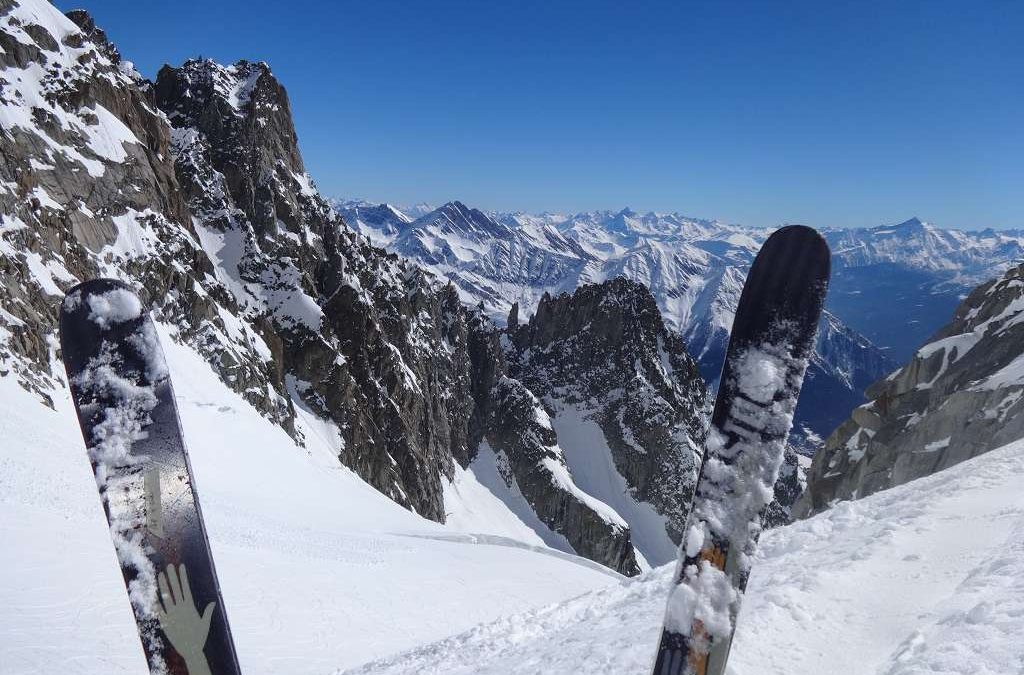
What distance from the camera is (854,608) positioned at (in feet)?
20.2

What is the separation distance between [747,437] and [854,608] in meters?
3.56

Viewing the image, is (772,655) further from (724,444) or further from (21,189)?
(21,189)

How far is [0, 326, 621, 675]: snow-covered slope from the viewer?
9.48 metres

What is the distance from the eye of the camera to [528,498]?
94688mm

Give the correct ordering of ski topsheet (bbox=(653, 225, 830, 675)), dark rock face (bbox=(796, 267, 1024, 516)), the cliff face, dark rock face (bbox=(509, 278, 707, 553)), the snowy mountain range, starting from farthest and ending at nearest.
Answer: dark rock face (bbox=(509, 278, 707, 553)) < the cliff face < dark rock face (bbox=(796, 267, 1024, 516)) < the snowy mountain range < ski topsheet (bbox=(653, 225, 830, 675))

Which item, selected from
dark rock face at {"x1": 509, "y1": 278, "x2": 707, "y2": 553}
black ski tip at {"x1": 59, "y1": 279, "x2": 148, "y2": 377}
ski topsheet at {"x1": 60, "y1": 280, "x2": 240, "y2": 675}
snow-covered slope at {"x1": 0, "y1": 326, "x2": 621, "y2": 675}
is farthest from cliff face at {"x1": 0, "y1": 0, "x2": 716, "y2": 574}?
ski topsheet at {"x1": 60, "y1": 280, "x2": 240, "y2": 675}

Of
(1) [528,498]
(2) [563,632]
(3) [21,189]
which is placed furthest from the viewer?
(1) [528,498]

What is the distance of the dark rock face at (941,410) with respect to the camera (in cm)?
1770

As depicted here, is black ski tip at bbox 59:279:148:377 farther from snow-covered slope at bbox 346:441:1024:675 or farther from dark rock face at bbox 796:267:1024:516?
dark rock face at bbox 796:267:1024:516

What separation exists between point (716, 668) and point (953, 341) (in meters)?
29.6

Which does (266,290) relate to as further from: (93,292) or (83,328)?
(83,328)

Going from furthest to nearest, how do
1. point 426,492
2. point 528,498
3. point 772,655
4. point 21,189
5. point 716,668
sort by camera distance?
point 528,498
point 426,492
point 21,189
point 772,655
point 716,668

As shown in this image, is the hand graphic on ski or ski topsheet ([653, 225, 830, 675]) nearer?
ski topsheet ([653, 225, 830, 675])

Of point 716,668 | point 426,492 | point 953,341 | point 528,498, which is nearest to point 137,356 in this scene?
point 716,668
